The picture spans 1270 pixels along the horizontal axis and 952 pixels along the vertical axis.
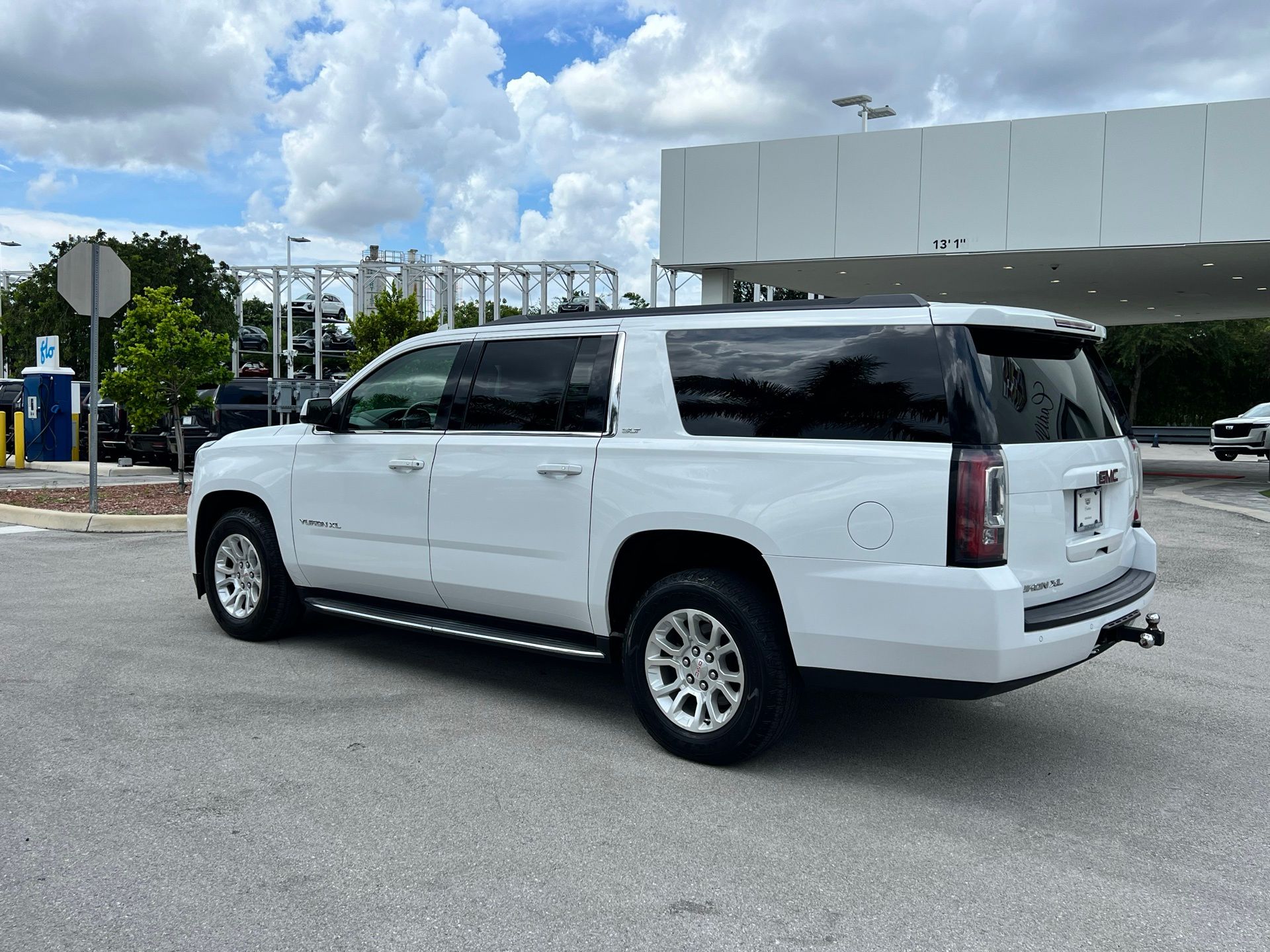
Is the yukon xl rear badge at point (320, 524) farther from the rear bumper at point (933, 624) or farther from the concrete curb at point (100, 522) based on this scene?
the concrete curb at point (100, 522)

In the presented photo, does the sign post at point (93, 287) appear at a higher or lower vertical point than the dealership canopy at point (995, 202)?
lower

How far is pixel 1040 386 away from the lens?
14.2 ft

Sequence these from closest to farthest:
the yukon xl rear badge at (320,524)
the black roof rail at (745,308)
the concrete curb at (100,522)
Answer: the black roof rail at (745,308) → the yukon xl rear badge at (320,524) → the concrete curb at (100,522)

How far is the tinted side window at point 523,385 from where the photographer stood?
Result: 16.9 ft

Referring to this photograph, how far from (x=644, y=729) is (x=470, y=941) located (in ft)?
6.33

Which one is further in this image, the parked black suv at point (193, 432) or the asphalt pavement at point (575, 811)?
the parked black suv at point (193, 432)

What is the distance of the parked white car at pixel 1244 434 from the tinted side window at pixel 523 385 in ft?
76.5

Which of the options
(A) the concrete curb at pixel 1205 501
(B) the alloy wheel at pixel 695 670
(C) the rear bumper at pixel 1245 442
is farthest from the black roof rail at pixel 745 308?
(C) the rear bumper at pixel 1245 442

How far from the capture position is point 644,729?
16.2 ft

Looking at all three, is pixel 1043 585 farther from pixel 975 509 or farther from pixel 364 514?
pixel 364 514

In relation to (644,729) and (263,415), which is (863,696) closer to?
(644,729)

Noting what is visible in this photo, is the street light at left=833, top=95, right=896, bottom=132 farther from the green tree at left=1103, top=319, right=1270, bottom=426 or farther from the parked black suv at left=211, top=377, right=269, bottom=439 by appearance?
the green tree at left=1103, top=319, right=1270, bottom=426

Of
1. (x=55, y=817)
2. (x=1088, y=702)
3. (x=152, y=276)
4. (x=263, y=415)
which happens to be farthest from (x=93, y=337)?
(x=152, y=276)

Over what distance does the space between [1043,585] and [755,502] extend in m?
1.16
